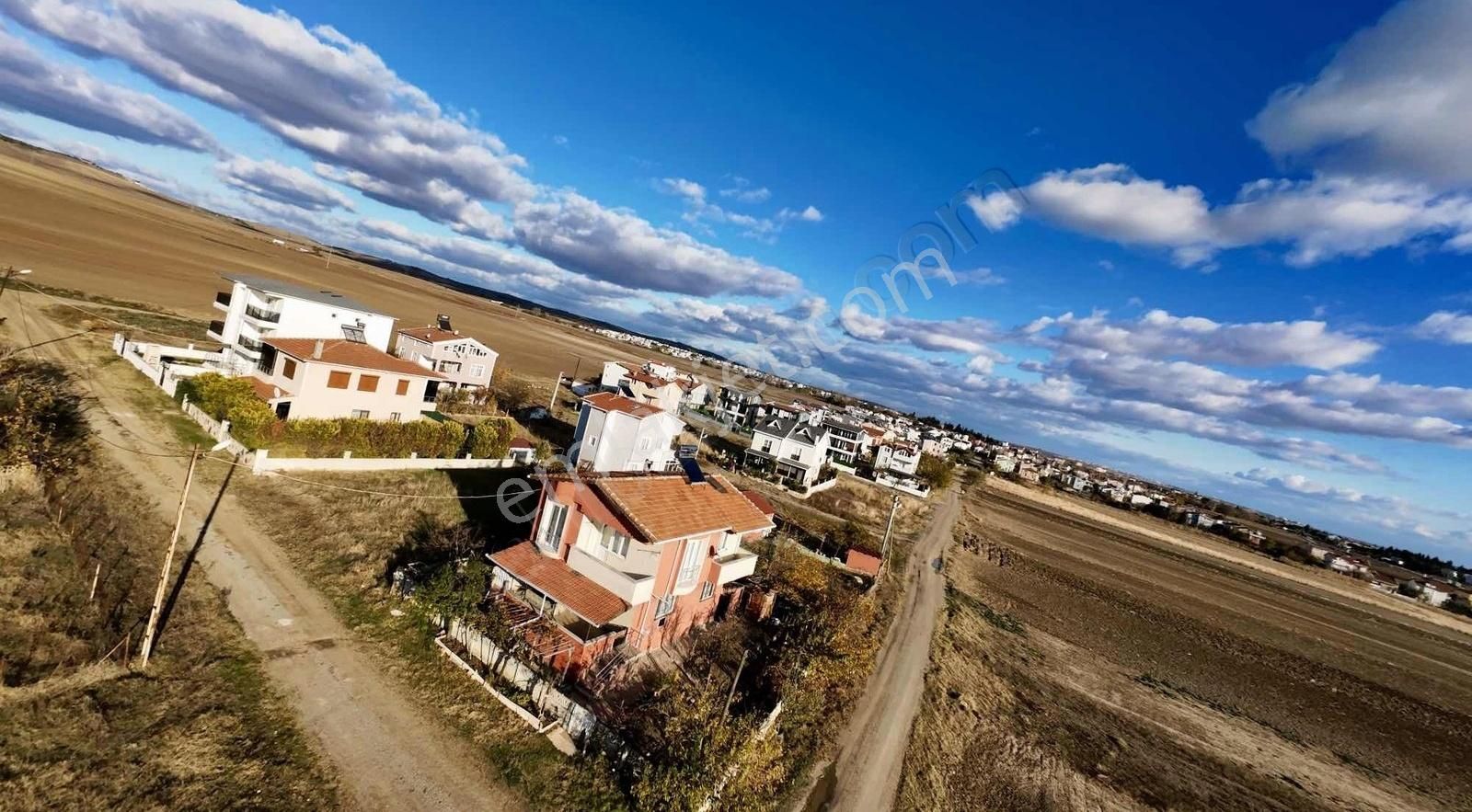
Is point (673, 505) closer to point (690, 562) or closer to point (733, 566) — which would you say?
point (690, 562)

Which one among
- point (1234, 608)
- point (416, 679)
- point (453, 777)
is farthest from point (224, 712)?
point (1234, 608)

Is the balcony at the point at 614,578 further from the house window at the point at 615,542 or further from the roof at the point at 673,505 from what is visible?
the roof at the point at 673,505

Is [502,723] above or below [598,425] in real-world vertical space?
below

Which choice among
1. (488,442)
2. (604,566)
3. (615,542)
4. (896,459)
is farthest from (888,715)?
(896,459)

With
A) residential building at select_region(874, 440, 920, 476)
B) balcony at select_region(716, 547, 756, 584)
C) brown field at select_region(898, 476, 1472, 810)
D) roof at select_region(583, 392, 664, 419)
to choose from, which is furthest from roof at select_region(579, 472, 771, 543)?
residential building at select_region(874, 440, 920, 476)

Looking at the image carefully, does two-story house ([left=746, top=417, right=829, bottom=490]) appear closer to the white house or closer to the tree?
the white house

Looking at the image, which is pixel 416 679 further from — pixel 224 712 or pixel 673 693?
pixel 673 693
